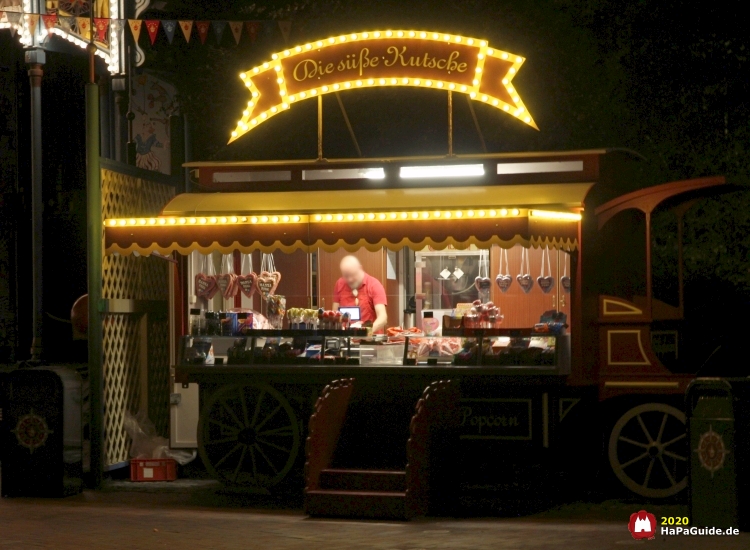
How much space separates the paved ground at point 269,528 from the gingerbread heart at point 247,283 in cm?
229

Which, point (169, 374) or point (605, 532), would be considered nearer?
point (605, 532)

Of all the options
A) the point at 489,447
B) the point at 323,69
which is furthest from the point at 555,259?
the point at 323,69

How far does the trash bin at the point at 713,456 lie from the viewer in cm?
878

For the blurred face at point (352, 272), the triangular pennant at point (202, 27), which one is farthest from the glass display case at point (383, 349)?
the triangular pennant at point (202, 27)

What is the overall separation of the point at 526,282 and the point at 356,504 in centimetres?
340

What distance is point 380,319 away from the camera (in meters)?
12.5

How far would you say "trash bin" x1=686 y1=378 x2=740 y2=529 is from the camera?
8781 millimetres

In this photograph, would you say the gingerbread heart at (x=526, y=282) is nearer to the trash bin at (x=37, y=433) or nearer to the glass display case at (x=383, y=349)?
the glass display case at (x=383, y=349)

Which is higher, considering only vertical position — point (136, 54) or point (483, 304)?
point (136, 54)

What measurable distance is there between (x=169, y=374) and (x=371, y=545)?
5129mm

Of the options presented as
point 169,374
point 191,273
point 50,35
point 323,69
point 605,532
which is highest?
Result: point 50,35

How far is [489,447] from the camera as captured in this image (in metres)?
11.2

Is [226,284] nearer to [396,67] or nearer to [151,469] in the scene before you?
[151,469]

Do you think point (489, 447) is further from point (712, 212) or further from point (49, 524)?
point (712, 212)
